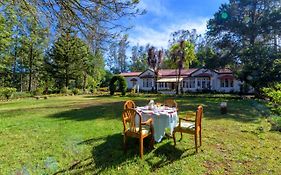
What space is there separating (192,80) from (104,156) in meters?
35.2

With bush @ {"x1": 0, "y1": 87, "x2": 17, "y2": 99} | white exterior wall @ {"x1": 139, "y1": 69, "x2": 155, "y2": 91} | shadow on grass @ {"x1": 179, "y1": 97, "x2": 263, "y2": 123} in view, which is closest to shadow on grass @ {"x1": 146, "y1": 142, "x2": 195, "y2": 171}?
shadow on grass @ {"x1": 179, "y1": 97, "x2": 263, "y2": 123}

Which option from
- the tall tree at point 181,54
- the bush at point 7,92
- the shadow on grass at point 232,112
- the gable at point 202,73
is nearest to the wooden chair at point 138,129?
the shadow on grass at point 232,112

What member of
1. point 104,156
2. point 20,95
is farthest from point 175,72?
point 104,156

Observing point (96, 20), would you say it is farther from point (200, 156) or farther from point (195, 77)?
point (195, 77)

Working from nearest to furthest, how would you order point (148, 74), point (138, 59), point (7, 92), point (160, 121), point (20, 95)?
1. point (160, 121)
2. point (7, 92)
3. point (20, 95)
4. point (148, 74)
5. point (138, 59)

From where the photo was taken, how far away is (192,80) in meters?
39.4

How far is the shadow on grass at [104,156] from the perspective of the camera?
5016 mm

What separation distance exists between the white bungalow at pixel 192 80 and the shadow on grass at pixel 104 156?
1086 inches

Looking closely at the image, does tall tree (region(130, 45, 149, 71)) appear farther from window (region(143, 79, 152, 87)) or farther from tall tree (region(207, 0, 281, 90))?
tall tree (region(207, 0, 281, 90))

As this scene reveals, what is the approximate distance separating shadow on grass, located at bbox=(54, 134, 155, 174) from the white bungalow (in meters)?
27.6

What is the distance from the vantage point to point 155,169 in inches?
199

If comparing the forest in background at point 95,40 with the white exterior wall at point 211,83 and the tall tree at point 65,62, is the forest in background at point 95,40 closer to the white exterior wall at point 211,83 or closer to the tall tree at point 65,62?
the tall tree at point 65,62

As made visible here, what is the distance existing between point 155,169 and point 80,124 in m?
5.24

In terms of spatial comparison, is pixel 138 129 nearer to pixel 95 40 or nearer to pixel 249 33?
pixel 95 40
